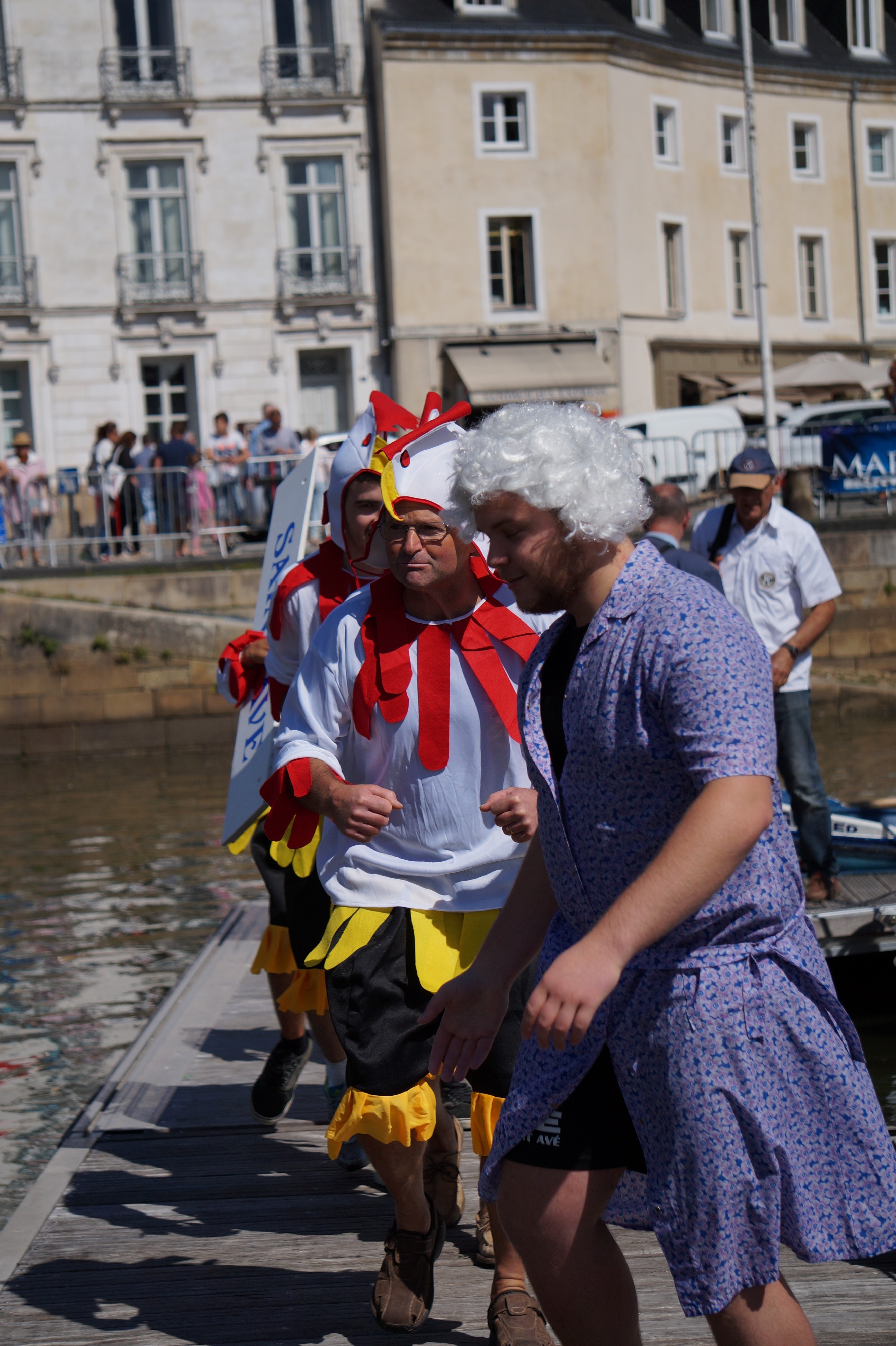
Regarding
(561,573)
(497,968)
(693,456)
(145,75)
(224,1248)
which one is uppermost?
(145,75)

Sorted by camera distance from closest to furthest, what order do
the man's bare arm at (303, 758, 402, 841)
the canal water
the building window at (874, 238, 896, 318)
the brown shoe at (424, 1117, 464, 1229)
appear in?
1. the man's bare arm at (303, 758, 402, 841)
2. the brown shoe at (424, 1117, 464, 1229)
3. the canal water
4. the building window at (874, 238, 896, 318)

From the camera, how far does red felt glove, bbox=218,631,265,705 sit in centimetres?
564

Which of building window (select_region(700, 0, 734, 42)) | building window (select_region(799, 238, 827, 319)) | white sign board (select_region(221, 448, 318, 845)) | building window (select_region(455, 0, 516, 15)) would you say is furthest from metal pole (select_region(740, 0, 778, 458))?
white sign board (select_region(221, 448, 318, 845))

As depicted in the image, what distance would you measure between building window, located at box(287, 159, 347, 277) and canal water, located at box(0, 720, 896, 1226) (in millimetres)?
17066

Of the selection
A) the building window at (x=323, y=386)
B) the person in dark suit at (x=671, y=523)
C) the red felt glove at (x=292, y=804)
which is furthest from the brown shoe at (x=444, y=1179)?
the building window at (x=323, y=386)

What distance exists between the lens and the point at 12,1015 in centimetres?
773

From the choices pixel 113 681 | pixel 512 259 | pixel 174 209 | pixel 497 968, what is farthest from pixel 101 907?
pixel 512 259

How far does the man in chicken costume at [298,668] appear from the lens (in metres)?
4.54

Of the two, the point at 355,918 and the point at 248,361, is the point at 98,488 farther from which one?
the point at 355,918

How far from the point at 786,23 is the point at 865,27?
2684 mm

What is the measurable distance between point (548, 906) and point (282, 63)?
34.0m

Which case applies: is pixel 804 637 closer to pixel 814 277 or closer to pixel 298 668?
pixel 298 668

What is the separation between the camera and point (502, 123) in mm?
Answer: 34094

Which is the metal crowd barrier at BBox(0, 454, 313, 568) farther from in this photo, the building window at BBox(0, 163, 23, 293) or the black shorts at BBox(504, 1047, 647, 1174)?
the black shorts at BBox(504, 1047, 647, 1174)
